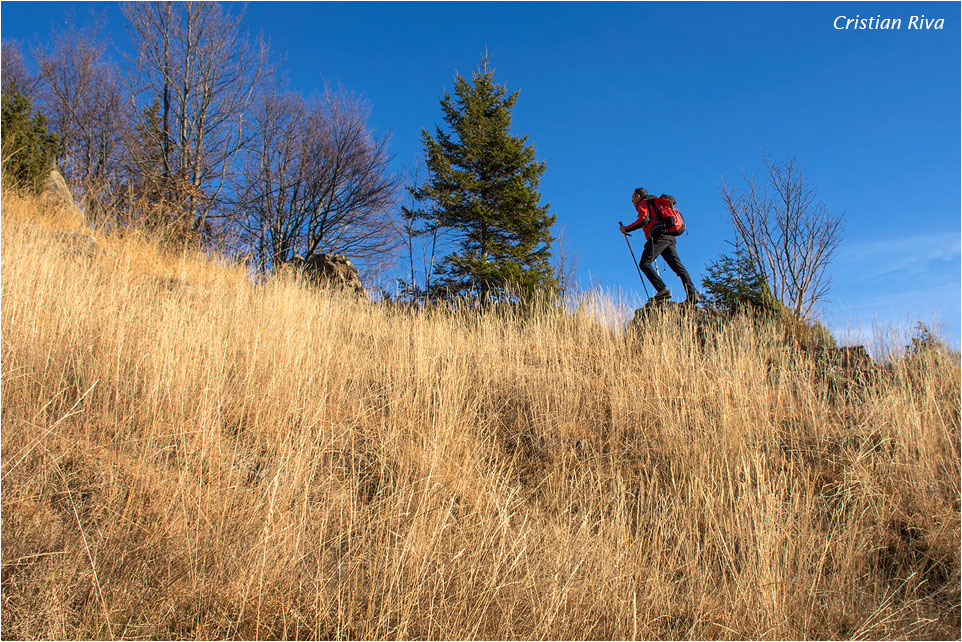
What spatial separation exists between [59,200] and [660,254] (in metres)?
13.3

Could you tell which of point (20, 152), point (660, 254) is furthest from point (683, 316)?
point (20, 152)

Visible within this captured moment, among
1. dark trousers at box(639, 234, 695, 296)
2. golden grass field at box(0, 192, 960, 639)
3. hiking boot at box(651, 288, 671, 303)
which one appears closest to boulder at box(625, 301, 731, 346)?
hiking boot at box(651, 288, 671, 303)

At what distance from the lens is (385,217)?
21.5 m

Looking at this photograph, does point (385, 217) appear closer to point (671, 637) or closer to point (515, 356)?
point (515, 356)

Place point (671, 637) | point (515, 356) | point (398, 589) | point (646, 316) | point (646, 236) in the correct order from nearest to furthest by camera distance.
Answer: point (398, 589), point (671, 637), point (515, 356), point (646, 316), point (646, 236)

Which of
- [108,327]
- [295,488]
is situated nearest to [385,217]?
[108,327]

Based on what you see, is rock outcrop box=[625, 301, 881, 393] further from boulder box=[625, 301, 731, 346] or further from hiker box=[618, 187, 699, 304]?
hiker box=[618, 187, 699, 304]

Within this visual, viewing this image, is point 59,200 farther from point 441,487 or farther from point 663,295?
point 663,295

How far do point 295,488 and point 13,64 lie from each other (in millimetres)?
33902

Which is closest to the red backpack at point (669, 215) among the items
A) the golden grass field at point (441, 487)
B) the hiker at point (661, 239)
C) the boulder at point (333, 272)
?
the hiker at point (661, 239)

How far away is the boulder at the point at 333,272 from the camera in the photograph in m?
11.9

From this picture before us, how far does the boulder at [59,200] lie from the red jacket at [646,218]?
440 inches

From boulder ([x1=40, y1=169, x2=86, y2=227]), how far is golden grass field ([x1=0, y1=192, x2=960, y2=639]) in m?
5.32

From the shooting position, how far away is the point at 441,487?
3.60 meters
